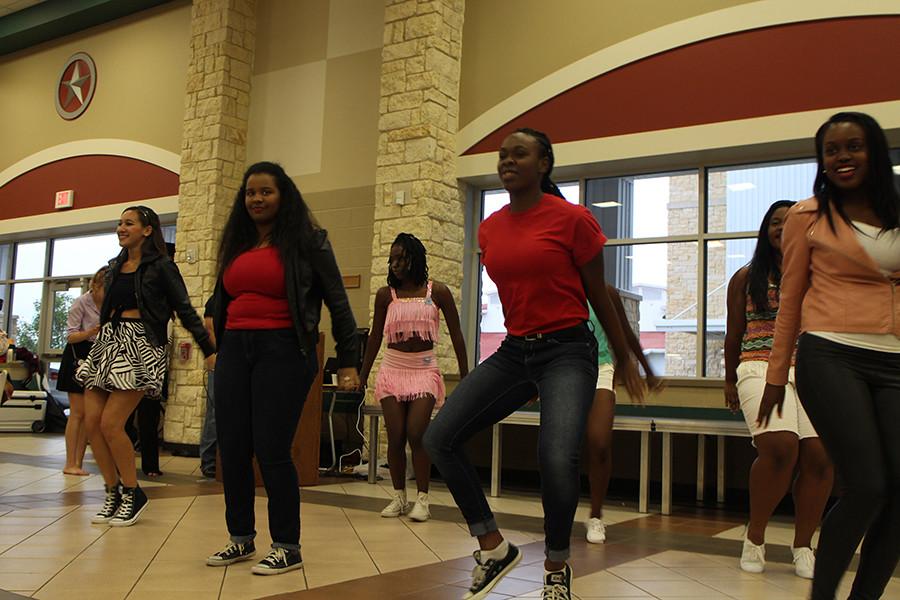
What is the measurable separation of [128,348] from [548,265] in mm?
2424

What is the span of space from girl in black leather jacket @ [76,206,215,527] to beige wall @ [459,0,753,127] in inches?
182

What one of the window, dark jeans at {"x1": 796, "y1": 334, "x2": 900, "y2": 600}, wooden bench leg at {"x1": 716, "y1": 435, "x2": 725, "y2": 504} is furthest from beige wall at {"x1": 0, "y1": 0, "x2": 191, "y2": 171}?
dark jeans at {"x1": 796, "y1": 334, "x2": 900, "y2": 600}

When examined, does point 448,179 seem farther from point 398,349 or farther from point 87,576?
point 87,576

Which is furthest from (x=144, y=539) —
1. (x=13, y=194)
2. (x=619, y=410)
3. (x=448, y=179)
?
(x=13, y=194)

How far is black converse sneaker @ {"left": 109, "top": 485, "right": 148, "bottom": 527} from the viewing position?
4277 mm

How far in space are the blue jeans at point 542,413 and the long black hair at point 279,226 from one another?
3.05 ft

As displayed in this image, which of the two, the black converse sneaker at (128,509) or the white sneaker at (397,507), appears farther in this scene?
the white sneaker at (397,507)

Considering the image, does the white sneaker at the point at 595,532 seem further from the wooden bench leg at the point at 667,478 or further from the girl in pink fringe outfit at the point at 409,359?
the wooden bench leg at the point at 667,478

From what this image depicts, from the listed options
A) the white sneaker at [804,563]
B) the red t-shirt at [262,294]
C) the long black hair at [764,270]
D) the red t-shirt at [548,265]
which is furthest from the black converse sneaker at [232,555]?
the long black hair at [764,270]

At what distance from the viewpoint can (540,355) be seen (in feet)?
9.21

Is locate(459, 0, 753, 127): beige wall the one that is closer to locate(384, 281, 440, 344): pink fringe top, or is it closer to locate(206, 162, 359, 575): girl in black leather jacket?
locate(384, 281, 440, 344): pink fringe top

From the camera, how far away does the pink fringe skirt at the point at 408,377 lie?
5105 millimetres

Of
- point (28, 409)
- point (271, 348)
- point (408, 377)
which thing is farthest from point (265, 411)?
point (28, 409)

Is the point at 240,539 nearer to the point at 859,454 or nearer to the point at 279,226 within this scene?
the point at 279,226
